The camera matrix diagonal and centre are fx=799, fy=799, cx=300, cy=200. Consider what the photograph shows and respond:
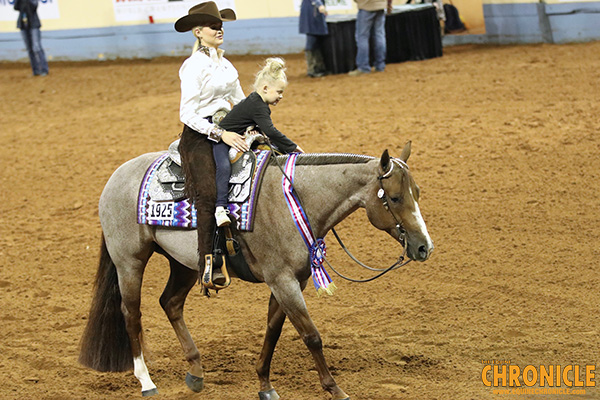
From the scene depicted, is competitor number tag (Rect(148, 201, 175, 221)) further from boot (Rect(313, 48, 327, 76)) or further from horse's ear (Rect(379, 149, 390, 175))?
boot (Rect(313, 48, 327, 76))

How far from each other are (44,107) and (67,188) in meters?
5.87

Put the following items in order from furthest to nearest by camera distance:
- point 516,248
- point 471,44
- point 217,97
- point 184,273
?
point 471,44, point 516,248, point 184,273, point 217,97

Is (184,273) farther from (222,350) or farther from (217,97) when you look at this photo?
(217,97)

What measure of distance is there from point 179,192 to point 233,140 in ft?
2.05

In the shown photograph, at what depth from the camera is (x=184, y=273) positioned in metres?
6.45

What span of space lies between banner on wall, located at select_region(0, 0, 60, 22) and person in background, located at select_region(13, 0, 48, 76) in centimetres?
165

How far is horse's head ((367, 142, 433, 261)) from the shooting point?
16.7 ft

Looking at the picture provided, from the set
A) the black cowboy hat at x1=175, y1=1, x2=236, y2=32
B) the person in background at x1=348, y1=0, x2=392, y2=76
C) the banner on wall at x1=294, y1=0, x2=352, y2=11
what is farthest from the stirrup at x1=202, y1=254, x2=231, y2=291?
the banner on wall at x1=294, y1=0, x2=352, y2=11

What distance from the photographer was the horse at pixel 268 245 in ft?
17.0

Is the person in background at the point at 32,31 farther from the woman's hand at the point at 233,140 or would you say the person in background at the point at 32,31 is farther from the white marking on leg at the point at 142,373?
the woman's hand at the point at 233,140

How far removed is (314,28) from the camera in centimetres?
1619

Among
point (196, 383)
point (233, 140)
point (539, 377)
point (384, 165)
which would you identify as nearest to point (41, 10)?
point (196, 383)

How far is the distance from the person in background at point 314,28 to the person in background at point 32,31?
296 inches

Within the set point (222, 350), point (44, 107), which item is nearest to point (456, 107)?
point (222, 350)
